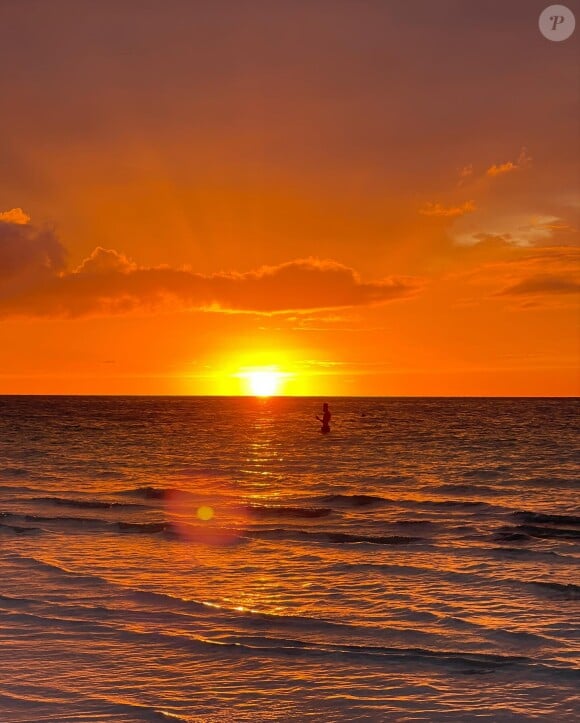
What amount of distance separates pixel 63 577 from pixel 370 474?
93.8 feet

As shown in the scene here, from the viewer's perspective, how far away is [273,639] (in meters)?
14.0

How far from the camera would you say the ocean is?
11.3 meters

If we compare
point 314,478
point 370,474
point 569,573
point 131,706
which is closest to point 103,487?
point 314,478

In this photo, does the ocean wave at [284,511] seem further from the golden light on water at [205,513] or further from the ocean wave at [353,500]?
the ocean wave at [353,500]

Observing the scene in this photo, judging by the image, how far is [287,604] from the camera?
16172mm

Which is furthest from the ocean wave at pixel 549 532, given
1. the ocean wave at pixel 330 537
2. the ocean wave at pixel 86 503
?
the ocean wave at pixel 86 503

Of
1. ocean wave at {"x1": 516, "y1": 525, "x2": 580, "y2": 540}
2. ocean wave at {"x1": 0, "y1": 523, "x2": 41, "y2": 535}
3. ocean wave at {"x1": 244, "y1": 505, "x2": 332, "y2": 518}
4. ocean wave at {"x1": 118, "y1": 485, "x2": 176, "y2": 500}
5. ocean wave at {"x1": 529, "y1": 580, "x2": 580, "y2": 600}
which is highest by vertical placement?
ocean wave at {"x1": 529, "y1": 580, "x2": 580, "y2": 600}

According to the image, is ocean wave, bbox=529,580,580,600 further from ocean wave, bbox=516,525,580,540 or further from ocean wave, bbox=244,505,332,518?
ocean wave, bbox=244,505,332,518

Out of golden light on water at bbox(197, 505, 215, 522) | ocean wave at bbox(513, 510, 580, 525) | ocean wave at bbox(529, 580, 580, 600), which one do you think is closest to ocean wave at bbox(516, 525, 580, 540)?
ocean wave at bbox(513, 510, 580, 525)

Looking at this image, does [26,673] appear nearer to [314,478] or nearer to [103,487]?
[103,487]

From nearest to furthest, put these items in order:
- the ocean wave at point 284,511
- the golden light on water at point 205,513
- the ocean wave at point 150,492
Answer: the golden light on water at point 205,513 → the ocean wave at point 284,511 → the ocean wave at point 150,492

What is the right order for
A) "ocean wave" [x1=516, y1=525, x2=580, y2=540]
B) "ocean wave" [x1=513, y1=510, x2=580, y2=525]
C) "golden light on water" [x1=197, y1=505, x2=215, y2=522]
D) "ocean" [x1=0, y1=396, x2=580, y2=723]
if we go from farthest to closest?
"ocean wave" [x1=513, y1=510, x2=580, y2=525], "golden light on water" [x1=197, y1=505, x2=215, y2=522], "ocean wave" [x1=516, y1=525, x2=580, y2=540], "ocean" [x1=0, y1=396, x2=580, y2=723]

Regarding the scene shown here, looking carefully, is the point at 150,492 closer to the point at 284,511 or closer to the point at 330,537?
the point at 284,511

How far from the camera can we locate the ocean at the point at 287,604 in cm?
1130
